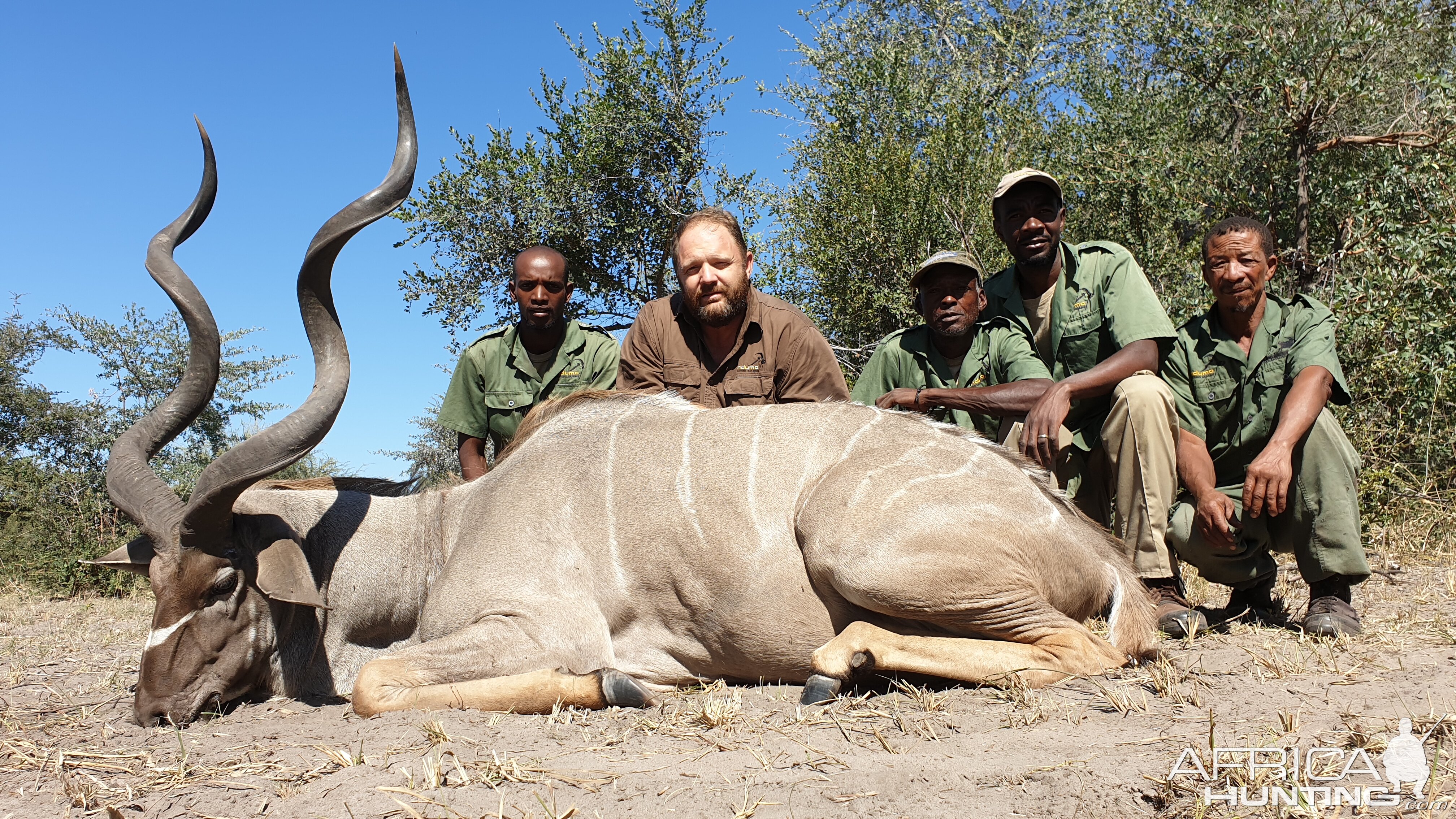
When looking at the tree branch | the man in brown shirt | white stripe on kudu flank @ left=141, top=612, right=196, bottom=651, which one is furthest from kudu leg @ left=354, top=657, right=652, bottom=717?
the tree branch

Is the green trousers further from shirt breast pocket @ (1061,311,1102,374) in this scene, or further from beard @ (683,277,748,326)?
beard @ (683,277,748,326)

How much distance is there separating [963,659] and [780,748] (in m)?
0.80

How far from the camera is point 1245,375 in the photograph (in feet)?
13.9

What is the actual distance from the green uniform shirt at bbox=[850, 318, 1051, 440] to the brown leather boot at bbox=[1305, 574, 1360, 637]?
55.3 inches

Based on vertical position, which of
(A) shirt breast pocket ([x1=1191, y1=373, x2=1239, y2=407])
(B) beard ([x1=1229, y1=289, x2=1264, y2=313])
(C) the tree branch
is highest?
(C) the tree branch

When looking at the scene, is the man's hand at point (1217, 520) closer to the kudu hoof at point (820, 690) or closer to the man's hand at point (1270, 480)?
the man's hand at point (1270, 480)

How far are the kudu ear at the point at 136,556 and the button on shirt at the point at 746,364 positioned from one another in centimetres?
215

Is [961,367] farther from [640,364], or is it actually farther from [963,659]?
[963,659]

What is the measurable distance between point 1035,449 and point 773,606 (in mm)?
1411

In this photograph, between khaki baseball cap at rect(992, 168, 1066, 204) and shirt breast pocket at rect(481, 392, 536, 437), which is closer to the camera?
khaki baseball cap at rect(992, 168, 1066, 204)

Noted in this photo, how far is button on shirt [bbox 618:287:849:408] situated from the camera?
15.8ft

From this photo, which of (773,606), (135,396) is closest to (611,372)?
(773,606)

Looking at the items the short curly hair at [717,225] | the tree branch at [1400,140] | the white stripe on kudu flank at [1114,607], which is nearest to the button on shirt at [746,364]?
the short curly hair at [717,225]

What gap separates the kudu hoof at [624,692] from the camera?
10.4ft
